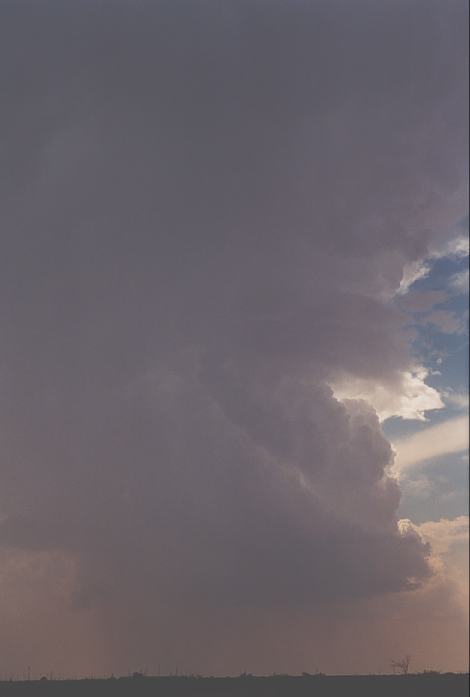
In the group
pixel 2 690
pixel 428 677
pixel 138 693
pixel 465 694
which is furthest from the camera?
pixel 428 677

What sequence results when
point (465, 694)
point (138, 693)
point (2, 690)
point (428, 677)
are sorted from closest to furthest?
point (465, 694), point (138, 693), point (2, 690), point (428, 677)

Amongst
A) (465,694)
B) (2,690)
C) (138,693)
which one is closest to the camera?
(465,694)

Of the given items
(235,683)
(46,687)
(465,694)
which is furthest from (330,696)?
(46,687)

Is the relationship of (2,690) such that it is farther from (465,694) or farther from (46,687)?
(465,694)

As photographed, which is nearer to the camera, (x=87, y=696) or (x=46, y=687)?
(x=87, y=696)

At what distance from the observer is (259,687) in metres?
149

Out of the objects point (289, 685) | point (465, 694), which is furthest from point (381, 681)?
point (465, 694)

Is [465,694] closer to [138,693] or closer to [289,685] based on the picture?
[289,685]

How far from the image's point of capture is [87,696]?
459 ft

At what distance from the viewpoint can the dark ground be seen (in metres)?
140

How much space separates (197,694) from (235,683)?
20.8m

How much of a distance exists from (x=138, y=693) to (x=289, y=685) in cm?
2652

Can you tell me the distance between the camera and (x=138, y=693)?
5704 inches

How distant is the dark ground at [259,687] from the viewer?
139663mm
